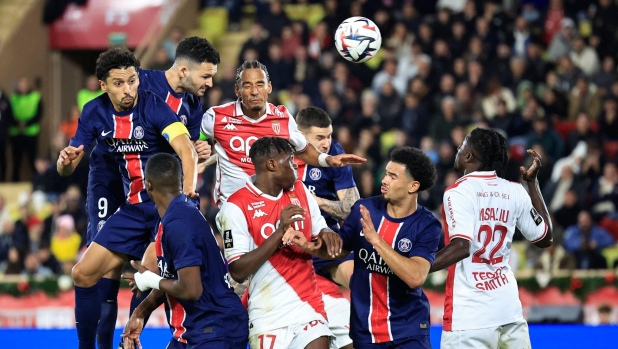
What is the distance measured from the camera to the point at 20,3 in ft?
62.6

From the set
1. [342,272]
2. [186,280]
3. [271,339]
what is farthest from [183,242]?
[342,272]

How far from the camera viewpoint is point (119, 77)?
249 inches

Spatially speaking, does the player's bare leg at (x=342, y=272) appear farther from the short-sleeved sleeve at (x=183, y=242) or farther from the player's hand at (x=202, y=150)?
the short-sleeved sleeve at (x=183, y=242)

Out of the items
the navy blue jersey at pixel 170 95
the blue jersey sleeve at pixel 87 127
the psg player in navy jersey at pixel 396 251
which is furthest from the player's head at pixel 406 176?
the blue jersey sleeve at pixel 87 127

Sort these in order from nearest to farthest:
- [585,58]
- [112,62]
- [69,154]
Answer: [69,154], [112,62], [585,58]

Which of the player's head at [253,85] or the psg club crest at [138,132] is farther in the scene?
the player's head at [253,85]

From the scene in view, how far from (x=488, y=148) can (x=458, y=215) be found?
542 mm

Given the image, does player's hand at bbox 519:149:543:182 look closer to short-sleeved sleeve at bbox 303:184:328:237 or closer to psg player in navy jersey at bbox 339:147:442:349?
psg player in navy jersey at bbox 339:147:442:349

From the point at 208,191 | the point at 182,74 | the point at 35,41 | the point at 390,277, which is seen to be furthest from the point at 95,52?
the point at 390,277

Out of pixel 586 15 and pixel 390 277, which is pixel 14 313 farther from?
pixel 586 15

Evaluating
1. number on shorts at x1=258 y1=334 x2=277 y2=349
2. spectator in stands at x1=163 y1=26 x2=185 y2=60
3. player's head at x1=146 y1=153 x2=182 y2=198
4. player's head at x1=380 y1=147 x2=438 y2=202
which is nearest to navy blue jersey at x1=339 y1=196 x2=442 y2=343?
player's head at x1=380 y1=147 x2=438 y2=202

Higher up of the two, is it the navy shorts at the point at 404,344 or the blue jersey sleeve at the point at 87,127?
the blue jersey sleeve at the point at 87,127

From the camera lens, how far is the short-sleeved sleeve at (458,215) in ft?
18.9

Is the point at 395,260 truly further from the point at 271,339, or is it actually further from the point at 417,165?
the point at 271,339
